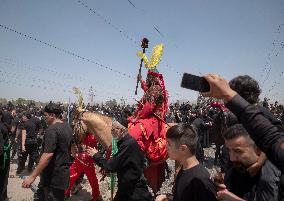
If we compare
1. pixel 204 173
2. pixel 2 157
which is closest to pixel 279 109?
pixel 2 157

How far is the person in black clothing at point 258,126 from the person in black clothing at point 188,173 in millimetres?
1090

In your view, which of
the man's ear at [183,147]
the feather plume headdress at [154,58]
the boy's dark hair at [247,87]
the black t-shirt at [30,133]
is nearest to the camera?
the boy's dark hair at [247,87]

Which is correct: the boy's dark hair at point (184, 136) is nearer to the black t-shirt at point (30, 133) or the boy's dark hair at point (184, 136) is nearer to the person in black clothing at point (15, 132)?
the black t-shirt at point (30, 133)

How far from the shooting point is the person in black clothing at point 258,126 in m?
1.72

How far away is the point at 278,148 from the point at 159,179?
512cm

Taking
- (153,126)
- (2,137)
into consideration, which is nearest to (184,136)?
(153,126)

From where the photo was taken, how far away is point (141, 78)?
7.22m

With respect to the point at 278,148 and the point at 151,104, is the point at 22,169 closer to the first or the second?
the point at 151,104

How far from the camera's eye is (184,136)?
3256mm

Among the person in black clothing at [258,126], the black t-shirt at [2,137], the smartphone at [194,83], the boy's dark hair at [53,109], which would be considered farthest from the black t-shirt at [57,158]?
the person in black clothing at [258,126]

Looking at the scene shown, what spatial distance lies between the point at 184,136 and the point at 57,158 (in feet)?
9.34

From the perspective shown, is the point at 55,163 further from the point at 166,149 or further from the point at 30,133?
the point at 30,133

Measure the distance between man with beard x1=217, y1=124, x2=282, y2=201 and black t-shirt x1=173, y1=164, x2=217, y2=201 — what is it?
188mm

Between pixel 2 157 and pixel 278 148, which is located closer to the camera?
pixel 278 148
